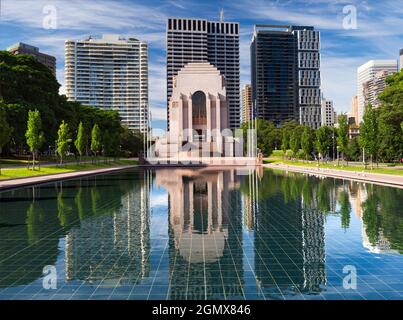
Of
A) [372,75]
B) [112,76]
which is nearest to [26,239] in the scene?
[112,76]

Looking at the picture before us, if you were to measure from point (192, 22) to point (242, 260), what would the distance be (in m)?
149

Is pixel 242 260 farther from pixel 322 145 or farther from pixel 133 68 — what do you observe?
pixel 133 68

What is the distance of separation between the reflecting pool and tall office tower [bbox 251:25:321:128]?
148 meters

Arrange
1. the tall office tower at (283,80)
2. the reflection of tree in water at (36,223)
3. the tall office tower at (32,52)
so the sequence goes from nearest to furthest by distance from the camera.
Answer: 1. the reflection of tree in water at (36,223)
2. the tall office tower at (32,52)
3. the tall office tower at (283,80)

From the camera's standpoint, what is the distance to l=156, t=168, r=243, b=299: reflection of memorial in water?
647 cm

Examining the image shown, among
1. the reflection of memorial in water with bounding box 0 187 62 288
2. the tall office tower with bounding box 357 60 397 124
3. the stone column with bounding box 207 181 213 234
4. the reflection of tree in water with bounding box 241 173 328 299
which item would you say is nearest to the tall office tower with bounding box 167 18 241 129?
the tall office tower with bounding box 357 60 397 124

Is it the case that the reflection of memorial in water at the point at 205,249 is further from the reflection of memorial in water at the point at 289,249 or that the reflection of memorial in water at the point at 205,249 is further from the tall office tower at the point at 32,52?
the tall office tower at the point at 32,52

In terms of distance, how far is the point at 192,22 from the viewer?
14525 centimetres

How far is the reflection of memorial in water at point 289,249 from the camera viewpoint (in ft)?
Result: 21.6

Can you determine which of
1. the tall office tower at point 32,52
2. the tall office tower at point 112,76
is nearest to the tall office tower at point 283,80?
the tall office tower at point 112,76

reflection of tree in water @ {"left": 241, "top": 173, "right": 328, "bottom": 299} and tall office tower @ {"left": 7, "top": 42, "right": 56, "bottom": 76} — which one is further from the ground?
tall office tower @ {"left": 7, "top": 42, "right": 56, "bottom": 76}

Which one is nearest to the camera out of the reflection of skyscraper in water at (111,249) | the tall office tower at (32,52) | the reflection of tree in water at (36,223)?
the reflection of skyscraper in water at (111,249)

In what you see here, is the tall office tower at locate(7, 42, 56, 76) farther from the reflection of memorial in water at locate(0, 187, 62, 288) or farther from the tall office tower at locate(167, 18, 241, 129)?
the reflection of memorial in water at locate(0, 187, 62, 288)

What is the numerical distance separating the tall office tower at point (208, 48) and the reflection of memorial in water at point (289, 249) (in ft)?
422
